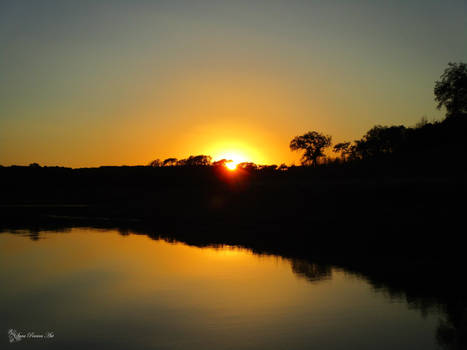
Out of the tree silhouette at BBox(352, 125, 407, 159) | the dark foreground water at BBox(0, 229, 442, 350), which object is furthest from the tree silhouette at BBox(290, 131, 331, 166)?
the dark foreground water at BBox(0, 229, 442, 350)

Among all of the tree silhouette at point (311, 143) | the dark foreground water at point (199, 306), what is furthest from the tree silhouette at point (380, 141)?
the dark foreground water at point (199, 306)

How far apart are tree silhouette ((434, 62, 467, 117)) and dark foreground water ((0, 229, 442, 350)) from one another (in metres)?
55.7

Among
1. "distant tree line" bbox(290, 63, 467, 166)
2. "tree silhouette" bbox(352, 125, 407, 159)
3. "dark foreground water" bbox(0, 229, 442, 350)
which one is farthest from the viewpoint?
"tree silhouette" bbox(352, 125, 407, 159)

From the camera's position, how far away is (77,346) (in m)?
11.1

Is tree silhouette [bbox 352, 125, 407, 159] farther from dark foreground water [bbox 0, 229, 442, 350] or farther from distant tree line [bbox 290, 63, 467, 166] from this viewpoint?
dark foreground water [bbox 0, 229, 442, 350]

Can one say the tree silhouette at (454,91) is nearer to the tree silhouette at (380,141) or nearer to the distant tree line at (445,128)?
the distant tree line at (445,128)

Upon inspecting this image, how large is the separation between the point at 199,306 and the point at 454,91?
65166 millimetres

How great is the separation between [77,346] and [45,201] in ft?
278

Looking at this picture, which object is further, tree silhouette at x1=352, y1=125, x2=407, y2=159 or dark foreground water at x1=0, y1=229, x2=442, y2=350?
tree silhouette at x1=352, y1=125, x2=407, y2=159

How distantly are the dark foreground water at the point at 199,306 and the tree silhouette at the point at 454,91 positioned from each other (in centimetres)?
5566

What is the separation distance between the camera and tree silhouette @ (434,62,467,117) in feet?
222

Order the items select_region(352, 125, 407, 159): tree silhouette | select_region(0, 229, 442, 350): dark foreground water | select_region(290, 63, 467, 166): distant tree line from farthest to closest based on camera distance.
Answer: select_region(352, 125, 407, 159): tree silhouette → select_region(290, 63, 467, 166): distant tree line → select_region(0, 229, 442, 350): dark foreground water

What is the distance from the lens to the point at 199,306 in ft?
48.5

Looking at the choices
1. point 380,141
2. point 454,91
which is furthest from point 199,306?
point 380,141
